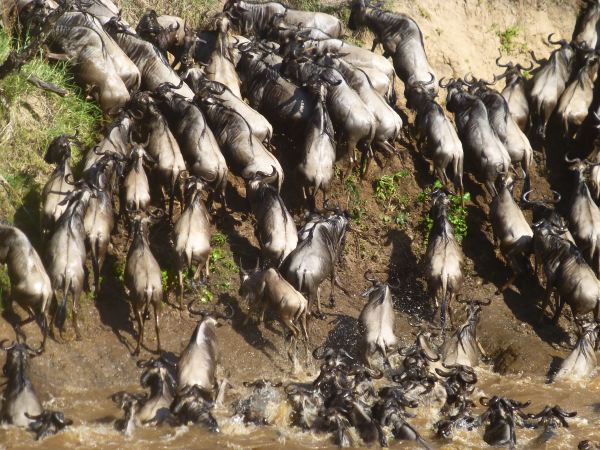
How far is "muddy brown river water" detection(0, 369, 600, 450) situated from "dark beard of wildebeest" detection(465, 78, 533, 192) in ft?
13.7

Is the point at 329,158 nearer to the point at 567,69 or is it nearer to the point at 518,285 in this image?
the point at 518,285

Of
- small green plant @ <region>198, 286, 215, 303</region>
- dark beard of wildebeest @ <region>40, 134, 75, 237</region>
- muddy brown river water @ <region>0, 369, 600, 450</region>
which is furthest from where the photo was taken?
small green plant @ <region>198, 286, 215, 303</region>

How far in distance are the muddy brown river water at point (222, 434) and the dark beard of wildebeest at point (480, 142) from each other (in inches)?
145

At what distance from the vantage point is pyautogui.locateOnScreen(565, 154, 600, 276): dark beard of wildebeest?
513 inches

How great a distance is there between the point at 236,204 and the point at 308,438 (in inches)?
151

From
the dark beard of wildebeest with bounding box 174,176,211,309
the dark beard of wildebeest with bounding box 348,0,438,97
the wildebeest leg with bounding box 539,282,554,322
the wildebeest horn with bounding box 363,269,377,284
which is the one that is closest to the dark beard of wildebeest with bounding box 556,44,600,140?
the dark beard of wildebeest with bounding box 348,0,438,97

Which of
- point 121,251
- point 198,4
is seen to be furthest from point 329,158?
point 198,4

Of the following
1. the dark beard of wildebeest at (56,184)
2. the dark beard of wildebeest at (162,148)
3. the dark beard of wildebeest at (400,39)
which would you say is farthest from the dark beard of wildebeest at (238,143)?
the dark beard of wildebeest at (400,39)

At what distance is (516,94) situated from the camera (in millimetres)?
15133

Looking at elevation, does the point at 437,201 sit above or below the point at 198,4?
below

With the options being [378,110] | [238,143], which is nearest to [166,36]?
[238,143]

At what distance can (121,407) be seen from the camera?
30.9ft

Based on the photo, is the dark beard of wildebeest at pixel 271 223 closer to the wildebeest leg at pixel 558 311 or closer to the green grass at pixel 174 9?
the wildebeest leg at pixel 558 311

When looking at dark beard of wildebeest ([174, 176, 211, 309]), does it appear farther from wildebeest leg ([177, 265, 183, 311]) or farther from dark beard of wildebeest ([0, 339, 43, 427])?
dark beard of wildebeest ([0, 339, 43, 427])
